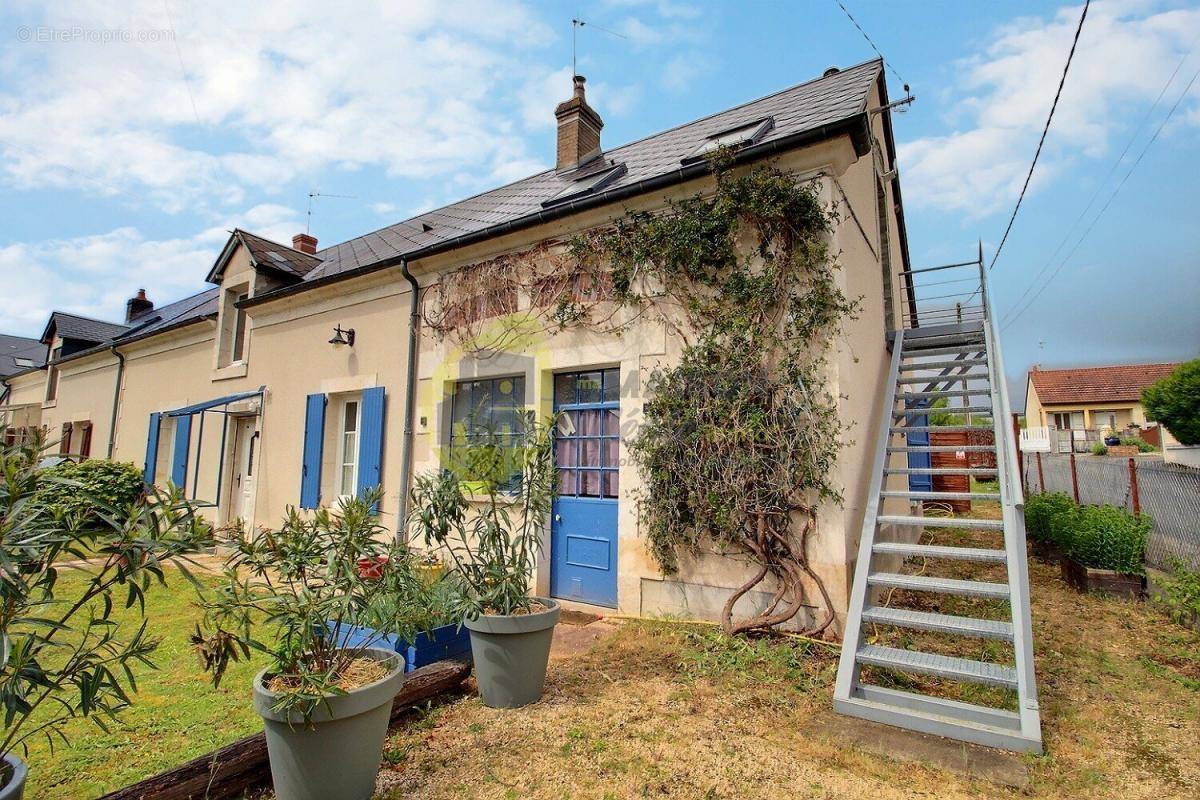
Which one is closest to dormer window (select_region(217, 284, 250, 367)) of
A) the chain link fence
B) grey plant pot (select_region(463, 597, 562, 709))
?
grey plant pot (select_region(463, 597, 562, 709))

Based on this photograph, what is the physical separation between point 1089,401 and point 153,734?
38809 mm

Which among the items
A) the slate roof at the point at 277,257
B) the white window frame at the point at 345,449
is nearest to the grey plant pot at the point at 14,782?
the white window frame at the point at 345,449

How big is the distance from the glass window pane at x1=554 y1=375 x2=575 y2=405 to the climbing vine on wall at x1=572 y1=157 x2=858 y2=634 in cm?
107

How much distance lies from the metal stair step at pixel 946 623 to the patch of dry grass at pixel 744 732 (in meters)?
0.50

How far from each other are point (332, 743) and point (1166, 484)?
9.54 meters

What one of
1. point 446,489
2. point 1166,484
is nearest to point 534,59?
point 446,489

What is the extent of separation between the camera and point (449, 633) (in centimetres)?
372

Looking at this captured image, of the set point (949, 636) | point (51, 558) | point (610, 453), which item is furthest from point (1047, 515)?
point (51, 558)

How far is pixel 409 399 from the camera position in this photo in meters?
6.90

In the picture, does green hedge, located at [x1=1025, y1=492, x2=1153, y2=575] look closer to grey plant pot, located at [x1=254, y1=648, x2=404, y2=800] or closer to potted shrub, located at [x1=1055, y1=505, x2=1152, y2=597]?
potted shrub, located at [x1=1055, y1=505, x2=1152, y2=597]

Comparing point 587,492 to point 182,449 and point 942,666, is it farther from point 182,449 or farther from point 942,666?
point 182,449

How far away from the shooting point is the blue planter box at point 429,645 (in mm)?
3553

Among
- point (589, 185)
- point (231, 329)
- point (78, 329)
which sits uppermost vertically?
point (78, 329)

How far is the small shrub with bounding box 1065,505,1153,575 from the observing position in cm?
532
